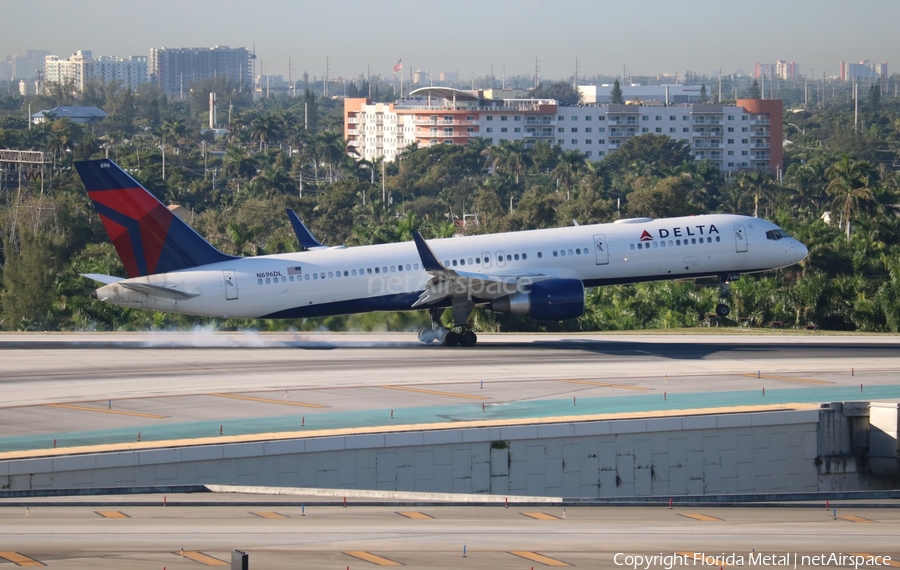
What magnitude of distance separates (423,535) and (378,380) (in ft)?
58.1

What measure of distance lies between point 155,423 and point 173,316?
29237mm

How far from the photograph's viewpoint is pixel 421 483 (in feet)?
101

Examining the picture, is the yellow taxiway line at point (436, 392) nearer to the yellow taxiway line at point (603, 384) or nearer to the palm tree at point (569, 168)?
the yellow taxiway line at point (603, 384)

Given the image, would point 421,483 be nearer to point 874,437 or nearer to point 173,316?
point 874,437

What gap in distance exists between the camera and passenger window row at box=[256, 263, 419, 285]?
4544cm

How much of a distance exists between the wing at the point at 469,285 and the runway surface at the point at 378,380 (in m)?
2.30

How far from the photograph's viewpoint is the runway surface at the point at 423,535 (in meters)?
19.9

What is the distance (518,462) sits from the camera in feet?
104

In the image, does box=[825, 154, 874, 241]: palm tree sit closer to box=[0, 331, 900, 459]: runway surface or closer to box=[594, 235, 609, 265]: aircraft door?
box=[0, 331, 900, 459]: runway surface

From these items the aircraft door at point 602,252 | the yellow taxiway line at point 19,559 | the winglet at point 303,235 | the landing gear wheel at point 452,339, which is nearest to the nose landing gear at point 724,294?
the aircraft door at point 602,252

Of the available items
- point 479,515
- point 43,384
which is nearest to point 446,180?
point 43,384

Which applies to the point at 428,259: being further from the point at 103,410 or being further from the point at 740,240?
the point at 103,410

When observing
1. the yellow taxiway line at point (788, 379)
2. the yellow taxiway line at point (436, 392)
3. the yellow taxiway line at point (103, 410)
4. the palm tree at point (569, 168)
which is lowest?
the yellow taxiway line at point (103, 410)

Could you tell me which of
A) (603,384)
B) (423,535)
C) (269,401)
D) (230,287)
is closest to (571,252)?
(603,384)
